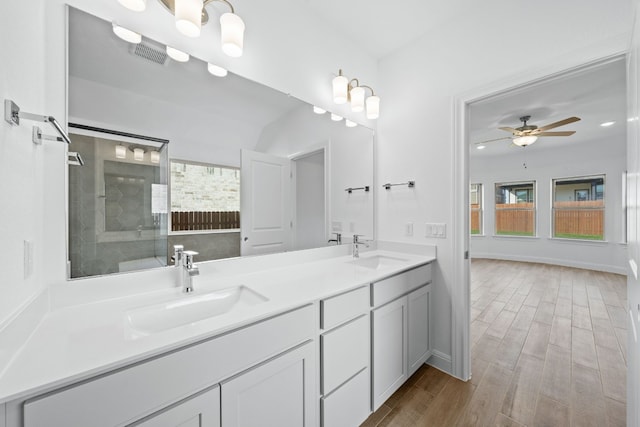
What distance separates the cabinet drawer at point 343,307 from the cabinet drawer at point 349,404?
35 cm

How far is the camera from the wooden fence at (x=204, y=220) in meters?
1.33

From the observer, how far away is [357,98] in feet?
6.89

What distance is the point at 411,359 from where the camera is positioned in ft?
5.96

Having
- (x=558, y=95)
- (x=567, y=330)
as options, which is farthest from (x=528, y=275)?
(x=558, y=95)

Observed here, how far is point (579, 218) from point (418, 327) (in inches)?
244

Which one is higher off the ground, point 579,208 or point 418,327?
point 579,208

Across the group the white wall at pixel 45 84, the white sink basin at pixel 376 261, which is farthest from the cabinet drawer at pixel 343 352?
the white wall at pixel 45 84

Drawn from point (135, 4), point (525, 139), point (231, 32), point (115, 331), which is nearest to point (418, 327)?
point (115, 331)

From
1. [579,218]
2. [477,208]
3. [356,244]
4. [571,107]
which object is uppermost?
[571,107]

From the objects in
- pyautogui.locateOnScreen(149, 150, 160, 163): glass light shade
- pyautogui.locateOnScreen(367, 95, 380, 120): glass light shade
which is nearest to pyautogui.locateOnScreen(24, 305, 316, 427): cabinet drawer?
pyautogui.locateOnScreen(149, 150, 160, 163): glass light shade

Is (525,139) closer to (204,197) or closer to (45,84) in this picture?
(204,197)

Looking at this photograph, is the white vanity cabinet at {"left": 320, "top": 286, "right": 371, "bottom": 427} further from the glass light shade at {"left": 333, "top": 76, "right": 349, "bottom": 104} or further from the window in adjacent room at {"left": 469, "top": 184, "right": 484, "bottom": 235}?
the window in adjacent room at {"left": 469, "top": 184, "right": 484, "bottom": 235}

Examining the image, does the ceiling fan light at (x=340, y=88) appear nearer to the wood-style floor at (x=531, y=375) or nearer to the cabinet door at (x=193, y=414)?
the cabinet door at (x=193, y=414)

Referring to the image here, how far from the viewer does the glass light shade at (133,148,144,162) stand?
1.22m
